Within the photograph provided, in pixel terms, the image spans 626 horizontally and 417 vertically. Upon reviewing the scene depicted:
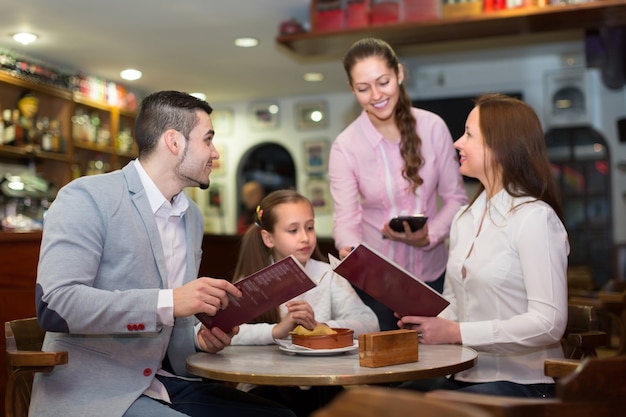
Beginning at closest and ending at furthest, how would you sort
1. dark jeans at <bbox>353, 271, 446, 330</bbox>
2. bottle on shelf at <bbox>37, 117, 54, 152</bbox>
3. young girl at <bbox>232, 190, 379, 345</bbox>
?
young girl at <bbox>232, 190, 379, 345</bbox> < dark jeans at <bbox>353, 271, 446, 330</bbox> < bottle on shelf at <bbox>37, 117, 54, 152</bbox>

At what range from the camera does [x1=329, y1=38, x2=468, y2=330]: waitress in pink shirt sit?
3297mm

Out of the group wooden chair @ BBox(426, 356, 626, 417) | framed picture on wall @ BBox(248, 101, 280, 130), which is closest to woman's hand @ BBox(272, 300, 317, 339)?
wooden chair @ BBox(426, 356, 626, 417)

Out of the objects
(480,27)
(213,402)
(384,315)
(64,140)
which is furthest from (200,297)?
(64,140)

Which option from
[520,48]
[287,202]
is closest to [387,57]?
[287,202]

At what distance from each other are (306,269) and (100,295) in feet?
3.58

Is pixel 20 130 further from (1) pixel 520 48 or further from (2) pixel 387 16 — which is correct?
(1) pixel 520 48

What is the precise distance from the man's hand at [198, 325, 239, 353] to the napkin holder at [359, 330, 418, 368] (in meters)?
0.48

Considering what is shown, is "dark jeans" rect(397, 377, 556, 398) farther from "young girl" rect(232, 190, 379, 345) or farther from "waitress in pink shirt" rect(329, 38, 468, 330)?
"waitress in pink shirt" rect(329, 38, 468, 330)

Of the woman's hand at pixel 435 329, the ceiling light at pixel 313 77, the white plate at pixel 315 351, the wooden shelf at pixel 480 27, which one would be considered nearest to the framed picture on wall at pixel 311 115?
the ceiling light at pixel 313 77

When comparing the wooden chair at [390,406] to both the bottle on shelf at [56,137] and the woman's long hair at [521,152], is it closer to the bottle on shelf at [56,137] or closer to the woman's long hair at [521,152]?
the woman's long hair at [521,152]

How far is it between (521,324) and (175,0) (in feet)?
15.9

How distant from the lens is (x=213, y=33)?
7.63m

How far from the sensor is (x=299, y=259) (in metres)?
3.13

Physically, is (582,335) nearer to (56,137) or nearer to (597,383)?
(597,383)
